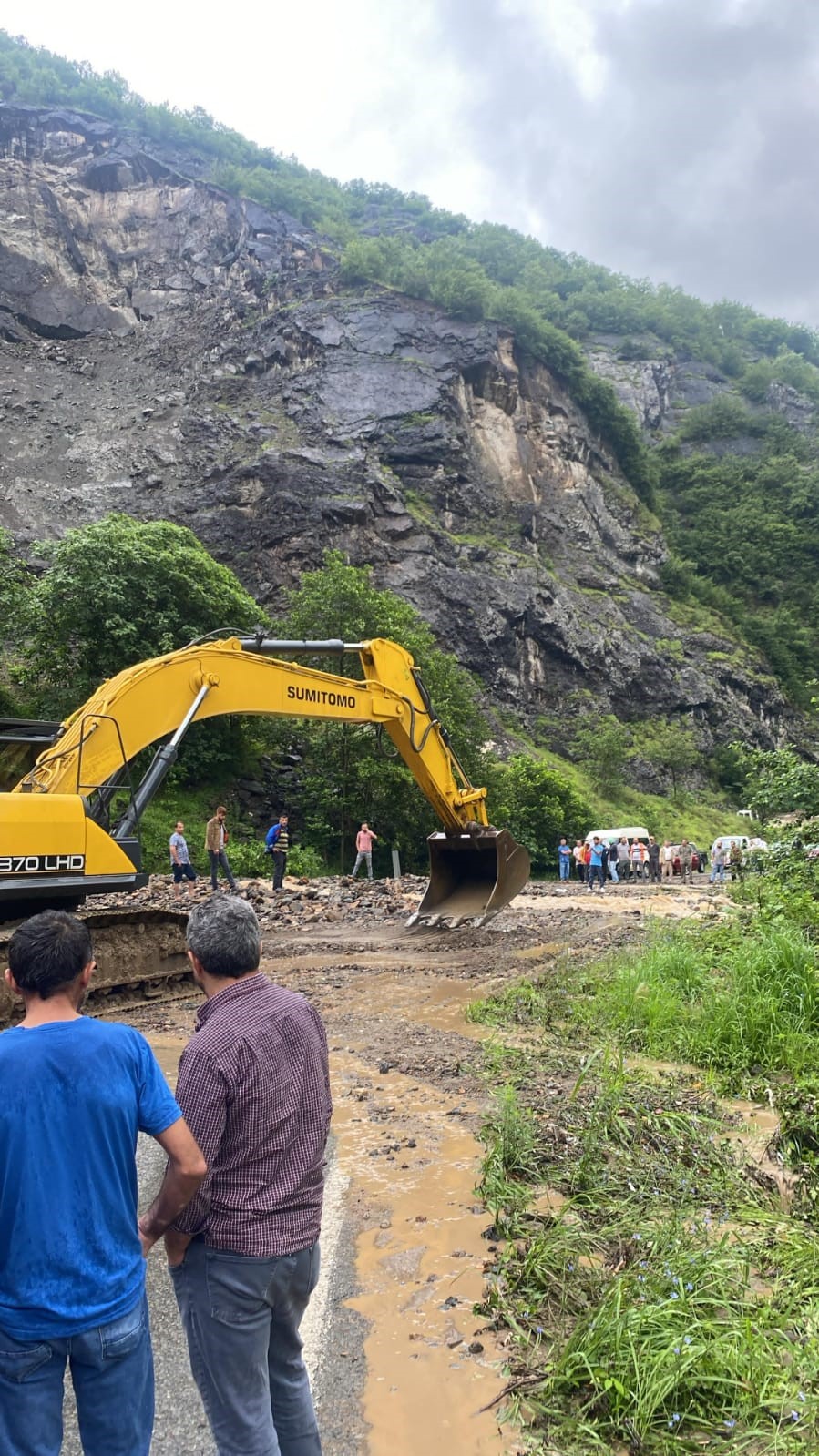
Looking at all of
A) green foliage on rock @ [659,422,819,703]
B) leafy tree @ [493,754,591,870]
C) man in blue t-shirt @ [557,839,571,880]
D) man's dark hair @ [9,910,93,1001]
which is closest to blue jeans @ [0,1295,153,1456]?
man's dark hair @ [9,910,93,1001]

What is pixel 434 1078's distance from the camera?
6195mm

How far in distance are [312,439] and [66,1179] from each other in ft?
150

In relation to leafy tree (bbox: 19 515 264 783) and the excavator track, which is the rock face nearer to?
leafy tree (bbox: 19 515 264 783)

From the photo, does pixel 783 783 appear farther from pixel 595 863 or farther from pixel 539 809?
pixel 539 809

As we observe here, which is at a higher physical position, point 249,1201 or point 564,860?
point 249,1201

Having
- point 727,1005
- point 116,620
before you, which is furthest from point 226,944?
point 116,620

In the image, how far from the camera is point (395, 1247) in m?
3.88

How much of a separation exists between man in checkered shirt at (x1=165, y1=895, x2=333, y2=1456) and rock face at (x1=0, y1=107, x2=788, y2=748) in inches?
1462

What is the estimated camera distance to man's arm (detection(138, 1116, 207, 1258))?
2096 mm

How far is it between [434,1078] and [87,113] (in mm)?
85130

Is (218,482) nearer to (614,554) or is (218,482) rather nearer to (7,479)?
(7,479)

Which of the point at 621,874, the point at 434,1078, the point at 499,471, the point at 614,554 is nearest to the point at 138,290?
the point at 499,471

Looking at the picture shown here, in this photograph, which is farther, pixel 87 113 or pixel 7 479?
pixel 87 113

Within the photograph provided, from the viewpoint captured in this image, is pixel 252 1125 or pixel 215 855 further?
pixel 215 855
